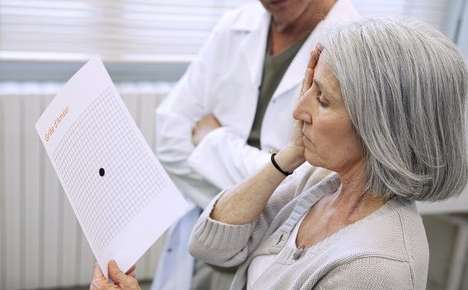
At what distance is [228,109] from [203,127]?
87 mm

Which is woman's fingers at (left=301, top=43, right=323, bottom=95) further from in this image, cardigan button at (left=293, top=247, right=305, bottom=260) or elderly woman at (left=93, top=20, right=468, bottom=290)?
cardigan button at (left=293, top=247, right=305, bottom=260)

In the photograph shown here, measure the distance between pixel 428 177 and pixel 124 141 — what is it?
1.70 ft

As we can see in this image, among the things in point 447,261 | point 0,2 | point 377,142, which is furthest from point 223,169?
point 447,261

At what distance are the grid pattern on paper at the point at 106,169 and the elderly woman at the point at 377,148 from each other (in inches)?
4.0

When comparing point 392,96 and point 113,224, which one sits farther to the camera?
point 113,224

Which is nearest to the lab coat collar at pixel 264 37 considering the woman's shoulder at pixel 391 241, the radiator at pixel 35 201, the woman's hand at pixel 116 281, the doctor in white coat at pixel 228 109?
the doctor in white coat at pixel 228 109

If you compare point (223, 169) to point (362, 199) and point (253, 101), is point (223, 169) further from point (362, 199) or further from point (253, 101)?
point (362, 199)

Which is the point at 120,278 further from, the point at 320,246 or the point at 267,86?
the point at 267,86

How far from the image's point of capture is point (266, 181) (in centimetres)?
118

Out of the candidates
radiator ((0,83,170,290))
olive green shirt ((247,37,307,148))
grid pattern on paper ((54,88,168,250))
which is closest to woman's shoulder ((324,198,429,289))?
grid pattern on paper ((54,88,168,250))

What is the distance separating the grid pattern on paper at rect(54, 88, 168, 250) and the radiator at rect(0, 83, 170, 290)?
125 cm

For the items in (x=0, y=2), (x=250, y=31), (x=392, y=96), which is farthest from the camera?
(x=0, y=2)

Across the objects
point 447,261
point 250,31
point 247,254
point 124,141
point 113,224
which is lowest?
point 447,261

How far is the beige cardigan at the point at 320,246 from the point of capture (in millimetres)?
925
